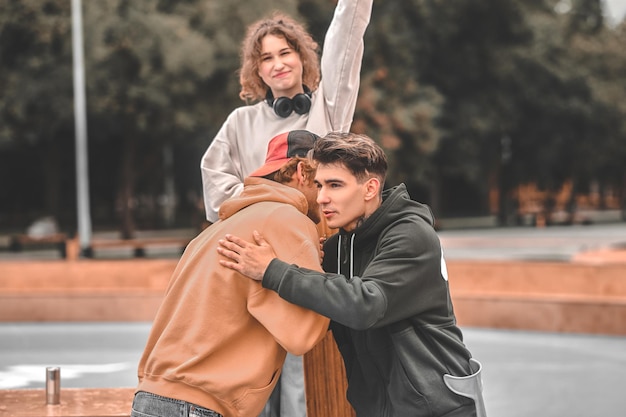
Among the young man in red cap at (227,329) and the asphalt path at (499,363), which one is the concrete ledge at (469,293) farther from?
the young man in red cap at (227,329)

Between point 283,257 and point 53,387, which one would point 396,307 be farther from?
point 53,387

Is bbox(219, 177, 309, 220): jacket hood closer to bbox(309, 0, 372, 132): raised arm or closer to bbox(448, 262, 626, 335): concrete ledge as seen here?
bbox(309, 0, 372, 132): raised arm

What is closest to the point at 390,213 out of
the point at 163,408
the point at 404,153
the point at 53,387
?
the point at 163,408

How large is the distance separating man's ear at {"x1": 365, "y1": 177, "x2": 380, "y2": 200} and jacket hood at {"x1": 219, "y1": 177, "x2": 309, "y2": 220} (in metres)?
0.19

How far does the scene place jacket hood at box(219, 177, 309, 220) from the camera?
113 inches

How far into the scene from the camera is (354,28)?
3779mm

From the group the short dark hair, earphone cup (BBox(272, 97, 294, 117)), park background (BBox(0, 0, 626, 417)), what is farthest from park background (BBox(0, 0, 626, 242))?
the short dark hair

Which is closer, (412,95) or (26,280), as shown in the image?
(26,280)

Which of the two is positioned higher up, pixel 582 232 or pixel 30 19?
pixel 30 19

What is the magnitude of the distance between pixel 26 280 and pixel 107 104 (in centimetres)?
1355

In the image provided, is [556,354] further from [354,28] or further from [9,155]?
[9,155]

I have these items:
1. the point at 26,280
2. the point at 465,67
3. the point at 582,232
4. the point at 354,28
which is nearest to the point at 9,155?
the point at 465,67

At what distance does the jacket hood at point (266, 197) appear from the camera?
113 inches

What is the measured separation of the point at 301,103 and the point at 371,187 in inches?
43.4
